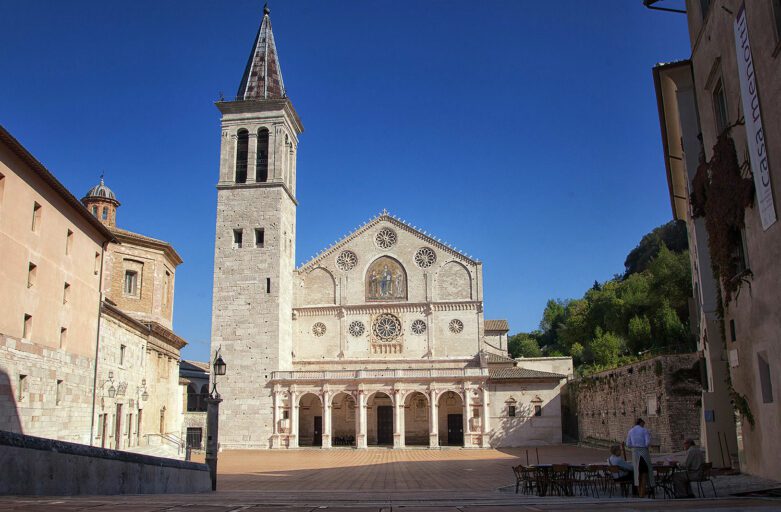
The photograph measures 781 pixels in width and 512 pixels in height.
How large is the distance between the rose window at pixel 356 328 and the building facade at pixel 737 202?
3210 centimetres

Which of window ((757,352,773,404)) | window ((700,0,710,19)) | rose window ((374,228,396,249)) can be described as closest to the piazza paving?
window ((757,352,773,404))

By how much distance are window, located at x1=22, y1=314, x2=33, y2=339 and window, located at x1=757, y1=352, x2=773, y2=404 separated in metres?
17.4

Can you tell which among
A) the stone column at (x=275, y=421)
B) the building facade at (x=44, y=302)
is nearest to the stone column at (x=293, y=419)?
the stone column at (x=275, y=421)

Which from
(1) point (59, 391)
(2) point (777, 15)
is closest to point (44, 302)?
(1) point (59, 391)

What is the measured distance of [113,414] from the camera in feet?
84.5

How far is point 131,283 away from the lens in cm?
3491

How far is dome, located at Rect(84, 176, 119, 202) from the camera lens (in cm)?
3603

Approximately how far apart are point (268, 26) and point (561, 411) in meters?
35.3

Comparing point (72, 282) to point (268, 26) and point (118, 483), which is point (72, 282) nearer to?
point (118, 483)

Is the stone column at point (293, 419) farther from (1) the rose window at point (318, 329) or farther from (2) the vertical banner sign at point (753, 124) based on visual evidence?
(2) the vertical banner sign at point (753, 124)

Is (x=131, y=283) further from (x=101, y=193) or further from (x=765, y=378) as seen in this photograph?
(x=765, y=378)

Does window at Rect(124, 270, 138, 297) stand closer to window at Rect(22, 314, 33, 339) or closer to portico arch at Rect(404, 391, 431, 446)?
window at Rect(22, 314, 33, 339)

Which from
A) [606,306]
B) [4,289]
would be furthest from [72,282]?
[606,306]

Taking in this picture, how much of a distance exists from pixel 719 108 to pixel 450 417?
3427 cm
